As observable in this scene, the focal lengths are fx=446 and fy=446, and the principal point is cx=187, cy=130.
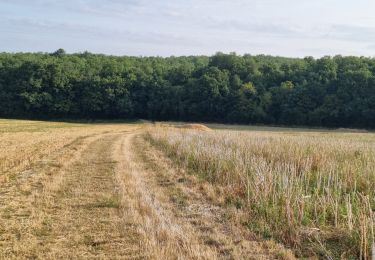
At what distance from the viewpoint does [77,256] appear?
23.4ft

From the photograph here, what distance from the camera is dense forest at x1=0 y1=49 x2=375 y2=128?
7456 centimetres

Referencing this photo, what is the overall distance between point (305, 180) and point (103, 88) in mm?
74078

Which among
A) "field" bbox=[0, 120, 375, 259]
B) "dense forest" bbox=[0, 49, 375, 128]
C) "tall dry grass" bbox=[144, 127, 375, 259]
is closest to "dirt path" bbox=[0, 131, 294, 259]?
"field" bbox=[0, 120, 375, 259]

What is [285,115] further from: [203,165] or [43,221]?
[43,221]

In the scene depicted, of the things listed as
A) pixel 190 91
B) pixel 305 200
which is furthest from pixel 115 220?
pixel 190 91

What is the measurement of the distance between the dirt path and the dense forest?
6234 centimetres

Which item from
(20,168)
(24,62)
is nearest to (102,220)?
(20,168)

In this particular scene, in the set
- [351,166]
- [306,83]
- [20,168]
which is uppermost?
[306,83]

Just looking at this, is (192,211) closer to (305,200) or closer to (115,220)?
(115,220)

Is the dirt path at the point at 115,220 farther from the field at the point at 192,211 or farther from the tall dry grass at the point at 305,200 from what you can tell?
the tall dry grass at the point at 305,200

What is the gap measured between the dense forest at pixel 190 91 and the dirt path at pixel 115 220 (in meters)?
62.3

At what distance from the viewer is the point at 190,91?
82.2 m

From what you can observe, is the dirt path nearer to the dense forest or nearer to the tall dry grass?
the tall dry grass

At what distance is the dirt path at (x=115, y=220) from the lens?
7.31 metres
